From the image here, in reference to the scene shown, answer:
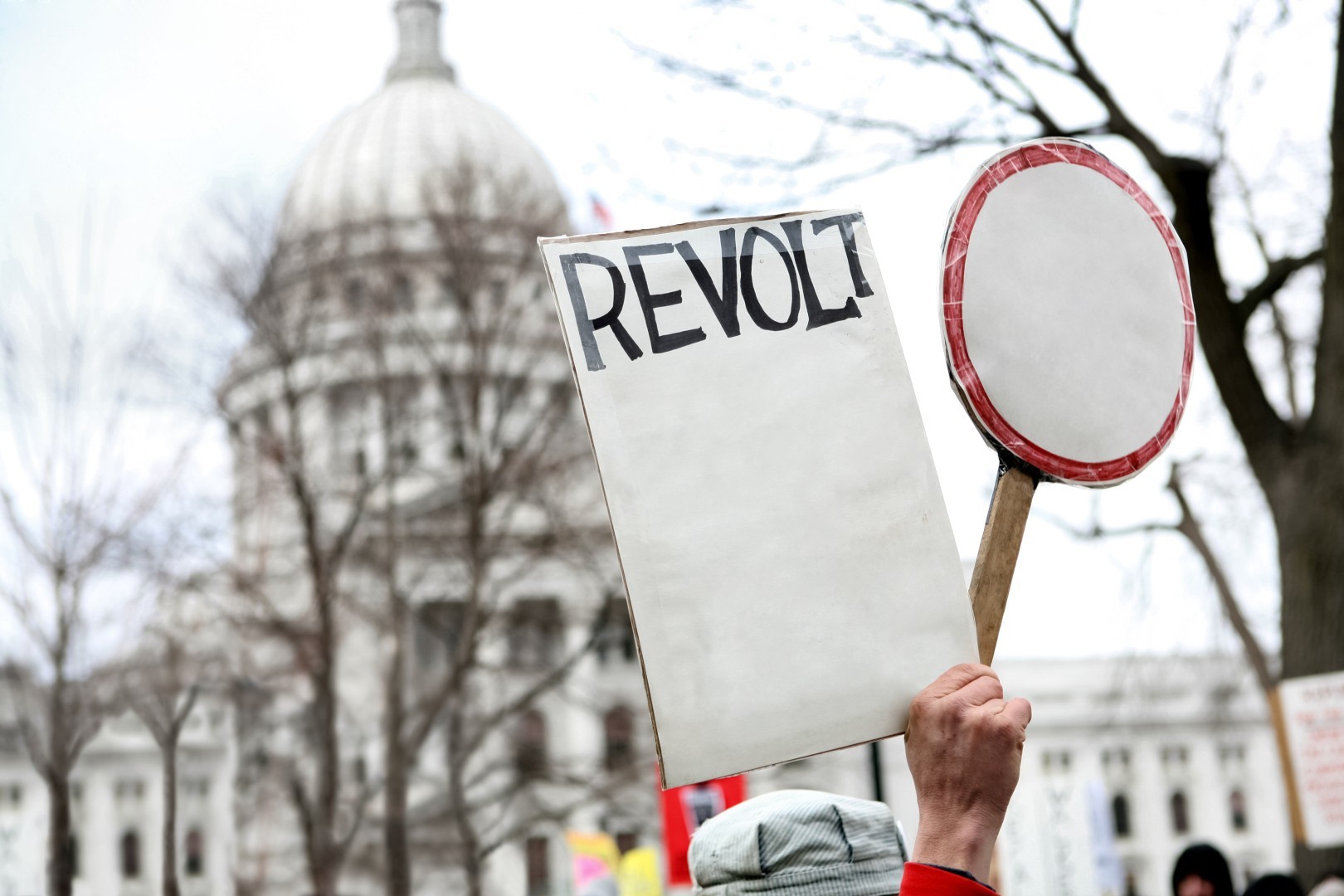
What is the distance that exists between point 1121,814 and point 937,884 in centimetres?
6576

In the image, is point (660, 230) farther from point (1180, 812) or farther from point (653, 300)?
point (1180, 812)

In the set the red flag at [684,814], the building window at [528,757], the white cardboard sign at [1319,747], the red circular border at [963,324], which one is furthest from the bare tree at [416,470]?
the red circular border at [963,324]

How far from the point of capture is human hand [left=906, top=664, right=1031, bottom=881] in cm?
152

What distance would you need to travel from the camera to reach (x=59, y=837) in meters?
7.20

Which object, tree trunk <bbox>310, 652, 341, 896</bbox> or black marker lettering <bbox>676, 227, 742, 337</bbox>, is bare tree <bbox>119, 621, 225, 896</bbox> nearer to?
black marker lettering <bbox>676, 227, 742, 337</bbox>

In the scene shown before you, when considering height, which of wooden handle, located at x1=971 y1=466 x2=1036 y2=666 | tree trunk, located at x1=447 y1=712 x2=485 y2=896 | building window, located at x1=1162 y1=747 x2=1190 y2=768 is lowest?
building window, located at x1=1162 y1=747 x2=1190 y2=768

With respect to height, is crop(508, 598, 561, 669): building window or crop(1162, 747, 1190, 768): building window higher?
crop(508, 598, 561, 669): building window

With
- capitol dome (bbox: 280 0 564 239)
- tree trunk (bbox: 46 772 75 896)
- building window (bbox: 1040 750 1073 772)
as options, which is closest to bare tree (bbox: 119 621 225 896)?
tree trunk (bbox: 46 772 75 896)

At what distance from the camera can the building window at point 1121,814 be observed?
206 feet

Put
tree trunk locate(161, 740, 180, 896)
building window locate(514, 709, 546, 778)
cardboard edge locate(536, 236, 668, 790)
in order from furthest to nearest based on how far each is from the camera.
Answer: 1. building window locate(514, 709, 546, 778)
2. tree trunk locate(161, 740, 180, 896)
3. cardboard edge locate(536, 236, 668, 790)

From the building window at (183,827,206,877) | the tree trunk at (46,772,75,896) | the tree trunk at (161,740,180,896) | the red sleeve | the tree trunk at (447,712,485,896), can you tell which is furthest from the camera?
the tree trunk at (447,712,485,896)

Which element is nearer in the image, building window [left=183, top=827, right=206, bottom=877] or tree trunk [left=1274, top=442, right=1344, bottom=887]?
tree trunk [left=1274, top=442, right=1344, bottom=887]

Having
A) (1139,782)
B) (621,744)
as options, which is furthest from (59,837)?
(1139,782)

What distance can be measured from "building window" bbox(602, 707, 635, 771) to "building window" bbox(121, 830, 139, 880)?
1163cm
